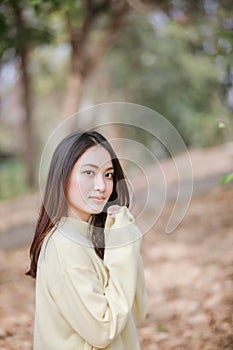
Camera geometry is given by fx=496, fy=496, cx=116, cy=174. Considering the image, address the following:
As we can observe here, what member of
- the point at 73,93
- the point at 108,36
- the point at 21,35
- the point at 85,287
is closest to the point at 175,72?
the point at 108,36

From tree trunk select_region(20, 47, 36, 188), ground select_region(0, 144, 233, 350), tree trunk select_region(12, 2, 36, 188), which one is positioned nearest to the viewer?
ground select_region(0, 144, 233, 350)

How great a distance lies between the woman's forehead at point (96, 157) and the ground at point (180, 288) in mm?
1661

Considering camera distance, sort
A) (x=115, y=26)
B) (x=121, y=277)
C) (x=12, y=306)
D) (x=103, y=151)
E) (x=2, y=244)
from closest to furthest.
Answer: (x=121, y=277) → (x=103, y=151) → (x=12, y=306) → (x=2, y=244) → (x=115, y=26)

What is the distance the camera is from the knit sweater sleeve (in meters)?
1.49

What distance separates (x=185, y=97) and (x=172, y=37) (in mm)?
1695

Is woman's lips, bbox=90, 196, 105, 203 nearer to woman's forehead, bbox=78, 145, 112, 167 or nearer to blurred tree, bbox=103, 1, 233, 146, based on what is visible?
woman's forehead, bbox=78, 145, 112, 167

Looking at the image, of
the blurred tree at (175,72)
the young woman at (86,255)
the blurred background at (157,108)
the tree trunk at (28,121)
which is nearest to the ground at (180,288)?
the blurred background at (157,108)

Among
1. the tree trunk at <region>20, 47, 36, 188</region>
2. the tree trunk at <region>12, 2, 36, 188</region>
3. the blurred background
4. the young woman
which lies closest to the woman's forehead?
the young woman

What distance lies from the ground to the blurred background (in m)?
0.01

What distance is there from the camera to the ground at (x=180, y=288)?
3.15 m

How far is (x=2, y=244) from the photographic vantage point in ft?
19.0

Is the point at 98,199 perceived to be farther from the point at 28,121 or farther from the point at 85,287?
the point at 28,121

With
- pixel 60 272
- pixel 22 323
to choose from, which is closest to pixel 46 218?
pixel 60 272

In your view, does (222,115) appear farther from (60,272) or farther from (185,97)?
(60,272)
